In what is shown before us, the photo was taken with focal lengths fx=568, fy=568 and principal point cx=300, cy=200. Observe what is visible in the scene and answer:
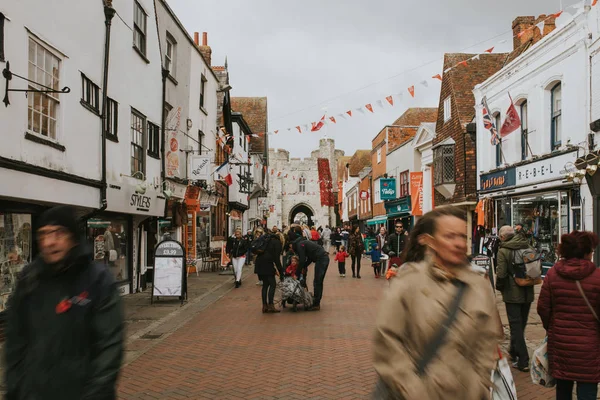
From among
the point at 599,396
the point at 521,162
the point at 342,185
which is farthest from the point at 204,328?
the point at 342,185

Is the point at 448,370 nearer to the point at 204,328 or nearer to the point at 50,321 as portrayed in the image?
the point at 50,321

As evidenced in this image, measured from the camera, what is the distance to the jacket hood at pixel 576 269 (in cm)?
451

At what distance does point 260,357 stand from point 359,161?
190 feet

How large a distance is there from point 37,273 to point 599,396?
5.36m

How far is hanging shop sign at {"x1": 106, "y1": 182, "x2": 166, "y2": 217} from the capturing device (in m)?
12.4

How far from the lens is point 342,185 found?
2766 inches

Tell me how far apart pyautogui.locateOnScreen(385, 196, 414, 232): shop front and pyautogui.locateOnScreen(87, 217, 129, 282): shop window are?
17763mm

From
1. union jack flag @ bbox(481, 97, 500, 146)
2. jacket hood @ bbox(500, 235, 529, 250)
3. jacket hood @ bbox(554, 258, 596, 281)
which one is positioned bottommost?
jacket hood @ bbox(554, 258, 596, 281)

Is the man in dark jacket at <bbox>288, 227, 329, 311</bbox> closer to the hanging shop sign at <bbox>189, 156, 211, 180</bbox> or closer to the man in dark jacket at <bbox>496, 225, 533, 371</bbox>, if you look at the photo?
the man in dark jacket at <bbox>496, 225, 533, 371</bbox>

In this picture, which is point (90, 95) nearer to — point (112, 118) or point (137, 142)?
point (112, 118)

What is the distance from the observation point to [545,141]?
49.5 ft

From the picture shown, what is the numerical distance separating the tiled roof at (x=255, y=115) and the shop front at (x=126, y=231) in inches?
1086

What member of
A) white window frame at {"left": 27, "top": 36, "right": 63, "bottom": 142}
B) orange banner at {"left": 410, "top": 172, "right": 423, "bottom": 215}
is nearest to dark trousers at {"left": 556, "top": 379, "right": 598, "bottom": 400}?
white window frame at {"left": 27, "top": 36, "right": 63, "bottom": 142}

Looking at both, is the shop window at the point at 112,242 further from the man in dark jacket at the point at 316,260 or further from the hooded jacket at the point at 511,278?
the hooded jacket at the point at 511,278
